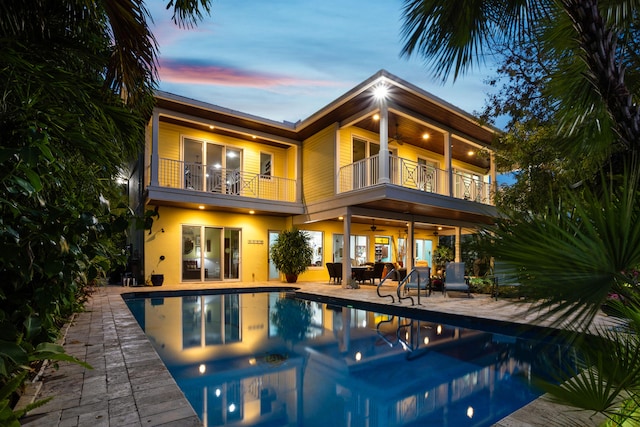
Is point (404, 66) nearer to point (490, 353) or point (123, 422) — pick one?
A: point (123, 422)

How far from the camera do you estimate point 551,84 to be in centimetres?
183

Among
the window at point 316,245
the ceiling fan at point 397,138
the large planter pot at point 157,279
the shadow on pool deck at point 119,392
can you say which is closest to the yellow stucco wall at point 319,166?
the window at point 316,245

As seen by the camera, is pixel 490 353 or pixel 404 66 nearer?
pixel 404 66

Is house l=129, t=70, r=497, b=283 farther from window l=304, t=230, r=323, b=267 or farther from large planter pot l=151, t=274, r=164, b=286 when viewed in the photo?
large planter pot l=151, t=274, r=164, b=286

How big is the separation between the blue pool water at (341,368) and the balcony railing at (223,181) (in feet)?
17.5

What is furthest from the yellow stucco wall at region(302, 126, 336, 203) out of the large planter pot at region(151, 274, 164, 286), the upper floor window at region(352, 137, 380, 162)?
the large planter pot at region(151, 274, 164, 286)

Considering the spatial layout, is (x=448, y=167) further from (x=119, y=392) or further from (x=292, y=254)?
(x=119, y=392)

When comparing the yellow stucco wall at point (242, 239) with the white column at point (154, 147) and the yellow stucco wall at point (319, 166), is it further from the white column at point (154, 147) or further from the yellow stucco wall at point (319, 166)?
the yellow stucco wall at point (319, 166)

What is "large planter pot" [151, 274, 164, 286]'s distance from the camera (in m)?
11.8

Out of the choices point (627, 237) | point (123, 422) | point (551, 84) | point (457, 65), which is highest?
point (457, 65)

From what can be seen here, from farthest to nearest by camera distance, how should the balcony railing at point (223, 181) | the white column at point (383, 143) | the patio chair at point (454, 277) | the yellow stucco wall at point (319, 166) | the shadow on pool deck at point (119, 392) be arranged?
the yellow stucco wall at point (319, 166)
the balcony railing at point (223, 181)
the white column at point (383, 143)
the patio chair at point (454, 277)
the shadow on pool deck at point (119, 392)

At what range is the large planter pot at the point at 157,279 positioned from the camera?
11.8 m

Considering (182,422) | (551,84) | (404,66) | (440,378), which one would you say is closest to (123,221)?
(182,422)

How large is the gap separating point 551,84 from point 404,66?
0.86 m
